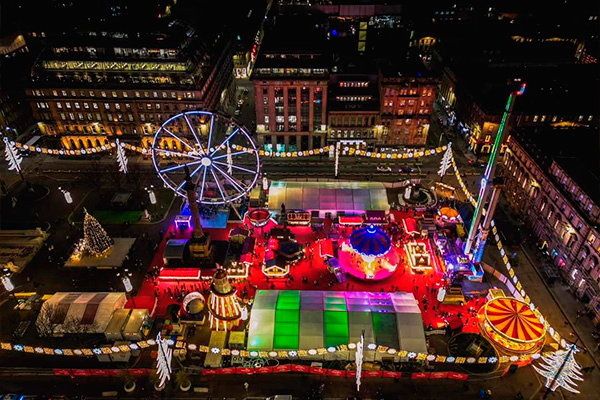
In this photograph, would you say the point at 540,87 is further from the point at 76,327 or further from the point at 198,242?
the point at 76,327

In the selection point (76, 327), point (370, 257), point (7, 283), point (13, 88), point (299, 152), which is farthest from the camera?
point (13, 88)

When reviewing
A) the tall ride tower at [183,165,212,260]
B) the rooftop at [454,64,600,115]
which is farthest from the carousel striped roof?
the rooftop at [454,64,600,115]

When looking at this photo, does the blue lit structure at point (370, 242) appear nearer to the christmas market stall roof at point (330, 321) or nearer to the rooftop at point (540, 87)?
the christmas market stall roof at point (330, 321)

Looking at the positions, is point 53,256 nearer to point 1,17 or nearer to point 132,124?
point 132,124

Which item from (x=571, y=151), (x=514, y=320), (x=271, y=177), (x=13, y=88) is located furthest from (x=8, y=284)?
(x=571, y=151)

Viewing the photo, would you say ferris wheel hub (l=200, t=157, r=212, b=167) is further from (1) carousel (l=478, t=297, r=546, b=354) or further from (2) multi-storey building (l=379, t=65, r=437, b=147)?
(1) carousel (l=478, t=297, r=546, b=354)

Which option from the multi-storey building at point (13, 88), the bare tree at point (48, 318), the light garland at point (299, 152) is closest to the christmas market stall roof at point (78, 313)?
the bare tree at point (48, 318)

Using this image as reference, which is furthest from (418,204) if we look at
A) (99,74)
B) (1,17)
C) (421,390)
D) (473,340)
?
(1,17)
